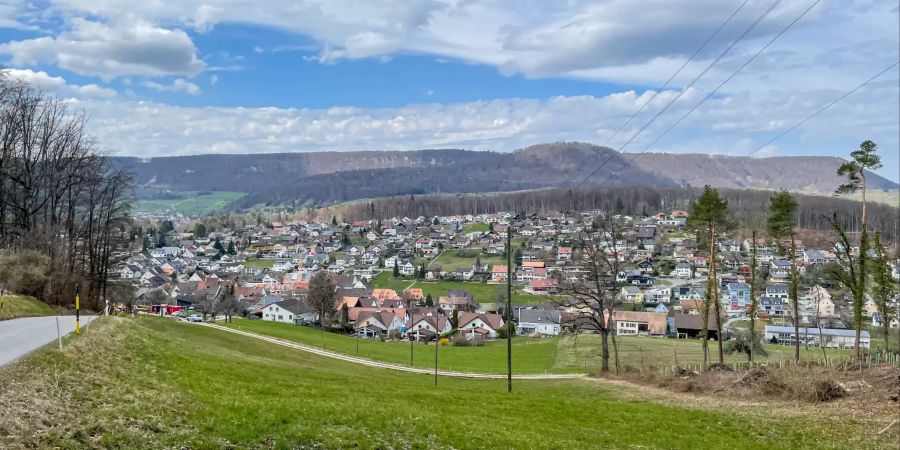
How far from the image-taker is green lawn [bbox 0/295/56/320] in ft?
91.1

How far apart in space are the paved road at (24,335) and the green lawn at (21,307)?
216 cm

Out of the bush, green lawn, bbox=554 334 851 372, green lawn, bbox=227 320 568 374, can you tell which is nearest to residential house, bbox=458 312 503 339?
green lawn, bbox=227 320 568 374

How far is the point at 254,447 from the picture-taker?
11711mm

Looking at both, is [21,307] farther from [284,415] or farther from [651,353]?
[651,353]

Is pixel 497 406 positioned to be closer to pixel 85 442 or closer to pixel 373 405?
pixel 373 405

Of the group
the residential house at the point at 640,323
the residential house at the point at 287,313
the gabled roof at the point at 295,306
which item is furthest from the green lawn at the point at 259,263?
the residential house at the point at 640,323

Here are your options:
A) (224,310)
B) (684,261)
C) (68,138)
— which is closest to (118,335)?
(68,138)

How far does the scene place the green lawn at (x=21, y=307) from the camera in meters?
27.8

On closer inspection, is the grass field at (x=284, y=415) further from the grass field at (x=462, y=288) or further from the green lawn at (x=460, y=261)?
the green lawn at (x=460, y=261)

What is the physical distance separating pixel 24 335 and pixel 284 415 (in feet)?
38.0

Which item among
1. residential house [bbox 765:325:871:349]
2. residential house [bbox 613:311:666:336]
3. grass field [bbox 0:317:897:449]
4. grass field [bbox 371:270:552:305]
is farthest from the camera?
grass field [bbox 371:270:552:305]

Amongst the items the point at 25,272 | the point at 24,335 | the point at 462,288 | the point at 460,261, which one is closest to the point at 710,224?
the point at 24,335

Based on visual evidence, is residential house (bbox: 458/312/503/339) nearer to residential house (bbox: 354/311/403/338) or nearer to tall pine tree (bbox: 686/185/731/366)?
residential house (bbox: 354/311/403/338)

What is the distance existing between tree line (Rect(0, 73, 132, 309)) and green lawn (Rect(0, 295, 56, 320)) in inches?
79.6
